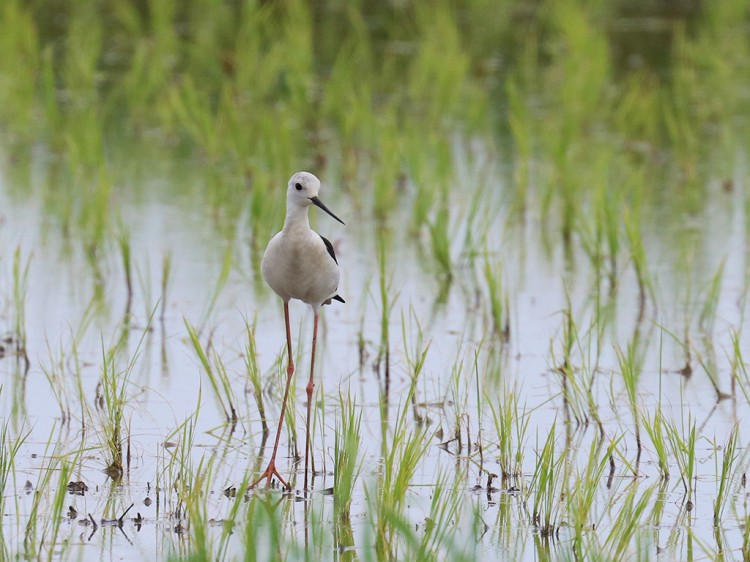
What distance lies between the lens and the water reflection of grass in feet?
13.7

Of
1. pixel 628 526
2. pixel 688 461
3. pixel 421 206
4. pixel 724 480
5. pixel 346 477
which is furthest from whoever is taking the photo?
pixel 421 206

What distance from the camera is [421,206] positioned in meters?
7.61

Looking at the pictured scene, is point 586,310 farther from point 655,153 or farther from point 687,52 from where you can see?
point 687,52

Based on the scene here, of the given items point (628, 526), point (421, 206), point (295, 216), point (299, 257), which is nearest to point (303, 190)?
point (295, 216)

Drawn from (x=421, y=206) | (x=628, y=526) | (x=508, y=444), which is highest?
(x=421, y=206)

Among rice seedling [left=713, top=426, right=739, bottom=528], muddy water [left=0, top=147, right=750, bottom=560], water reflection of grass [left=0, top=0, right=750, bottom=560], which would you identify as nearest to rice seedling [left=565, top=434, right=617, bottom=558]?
water reflection of grass [left=0, top=0, right=750, bottom=560]

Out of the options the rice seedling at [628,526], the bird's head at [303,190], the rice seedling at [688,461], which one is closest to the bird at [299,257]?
the bird's head at [303,190]

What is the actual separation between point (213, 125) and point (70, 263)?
Result: 2.99 metres

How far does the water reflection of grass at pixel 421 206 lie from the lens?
4.16m

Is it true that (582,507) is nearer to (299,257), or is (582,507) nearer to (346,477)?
(346,477)

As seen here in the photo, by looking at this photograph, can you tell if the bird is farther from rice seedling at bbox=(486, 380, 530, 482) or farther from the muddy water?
rice seedling at bbox=(486, 380, 530, 482)

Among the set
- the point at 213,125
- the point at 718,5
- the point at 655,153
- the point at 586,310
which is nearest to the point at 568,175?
the point at 586,310

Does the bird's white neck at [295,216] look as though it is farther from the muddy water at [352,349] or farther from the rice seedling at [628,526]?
the rice seedling at [628,526]

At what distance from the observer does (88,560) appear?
12.8ft
